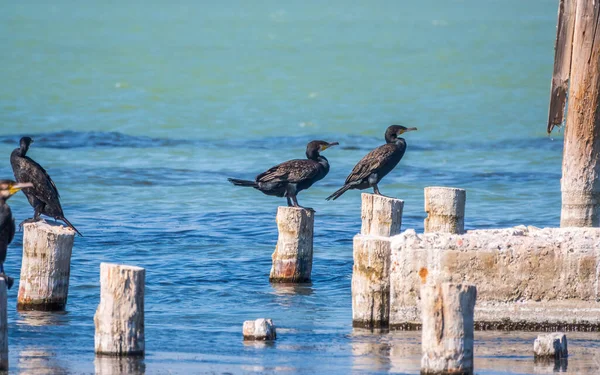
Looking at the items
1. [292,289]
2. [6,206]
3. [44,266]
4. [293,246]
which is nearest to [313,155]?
[293,246]

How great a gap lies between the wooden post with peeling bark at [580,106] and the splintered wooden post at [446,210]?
186 cm

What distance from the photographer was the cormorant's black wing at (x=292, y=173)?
12812 mm

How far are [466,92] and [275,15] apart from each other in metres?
34.1

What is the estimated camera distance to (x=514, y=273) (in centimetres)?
912

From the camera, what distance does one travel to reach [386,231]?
1155 cm

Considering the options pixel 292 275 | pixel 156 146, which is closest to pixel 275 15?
pixel 156 146

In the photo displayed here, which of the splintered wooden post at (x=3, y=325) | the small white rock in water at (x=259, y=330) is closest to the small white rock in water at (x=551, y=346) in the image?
the small white rock in water at (x=259, y=330)

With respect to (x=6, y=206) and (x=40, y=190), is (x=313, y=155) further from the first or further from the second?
(x=6, y=206)

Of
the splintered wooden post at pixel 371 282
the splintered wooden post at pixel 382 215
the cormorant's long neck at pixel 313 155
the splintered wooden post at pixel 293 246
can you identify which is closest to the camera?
the splintered wooden post at pixel 371 282

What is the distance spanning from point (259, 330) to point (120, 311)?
1481 millimetres

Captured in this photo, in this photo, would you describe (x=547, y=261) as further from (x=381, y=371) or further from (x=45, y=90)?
(x=45, y=90)

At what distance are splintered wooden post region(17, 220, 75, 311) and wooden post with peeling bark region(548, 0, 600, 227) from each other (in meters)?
4.39

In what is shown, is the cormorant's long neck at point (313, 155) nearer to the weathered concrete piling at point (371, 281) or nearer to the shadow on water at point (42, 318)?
the weathered concrete piling at point (371, 281)

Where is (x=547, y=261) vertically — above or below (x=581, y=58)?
below
